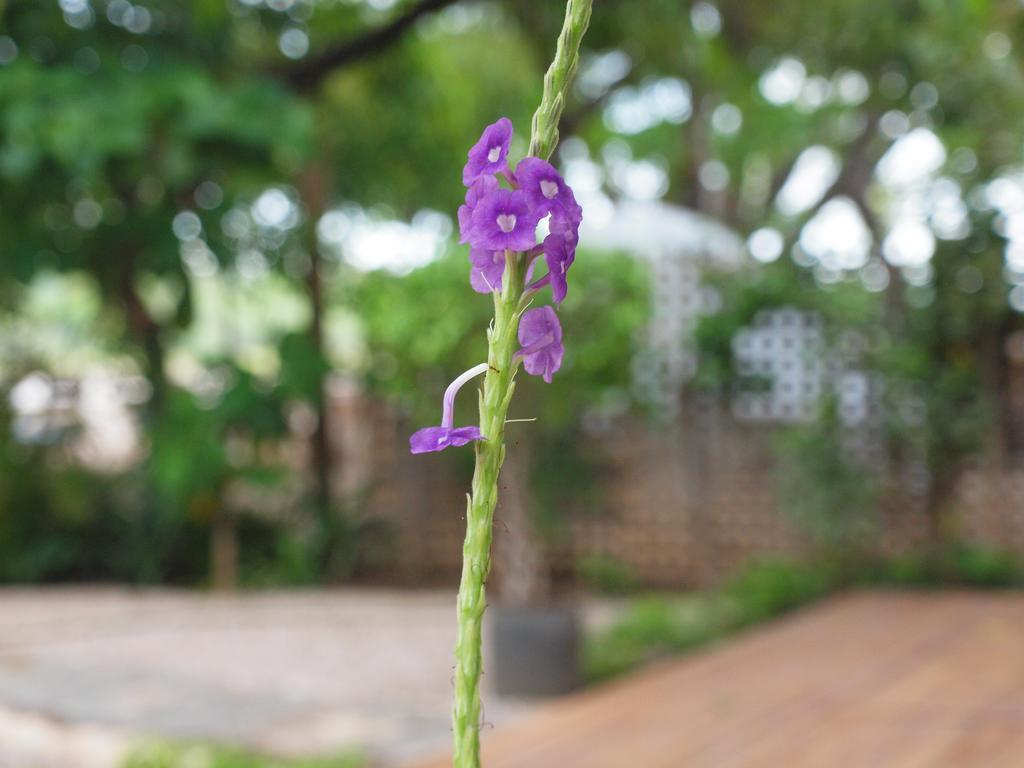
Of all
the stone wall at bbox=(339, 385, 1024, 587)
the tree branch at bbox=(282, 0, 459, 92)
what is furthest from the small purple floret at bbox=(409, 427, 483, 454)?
the stone wall at bbox=(339, 385, 1024, 587)

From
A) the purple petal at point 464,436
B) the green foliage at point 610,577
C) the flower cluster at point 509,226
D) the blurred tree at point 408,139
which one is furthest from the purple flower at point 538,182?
the green foliage at point 610,577

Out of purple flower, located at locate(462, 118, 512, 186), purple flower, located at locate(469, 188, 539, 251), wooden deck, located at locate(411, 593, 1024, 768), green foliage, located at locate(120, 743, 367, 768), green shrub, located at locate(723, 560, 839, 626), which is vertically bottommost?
wooden deck, located at locate(411, 593, 1024, 768)

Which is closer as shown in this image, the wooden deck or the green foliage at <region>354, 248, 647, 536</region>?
the wooden deck

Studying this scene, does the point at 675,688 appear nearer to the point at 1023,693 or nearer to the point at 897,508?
the point at 1023,693

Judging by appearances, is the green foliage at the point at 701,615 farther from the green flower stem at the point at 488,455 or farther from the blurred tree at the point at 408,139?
the green flower stem at the point at 488,455

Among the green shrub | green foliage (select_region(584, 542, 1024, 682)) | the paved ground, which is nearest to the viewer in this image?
the paved ground

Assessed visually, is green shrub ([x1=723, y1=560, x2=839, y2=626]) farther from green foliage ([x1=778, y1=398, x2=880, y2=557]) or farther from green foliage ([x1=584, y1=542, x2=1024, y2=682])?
green foliage ([x1=778, y1=398, x2=880, y2=557])
